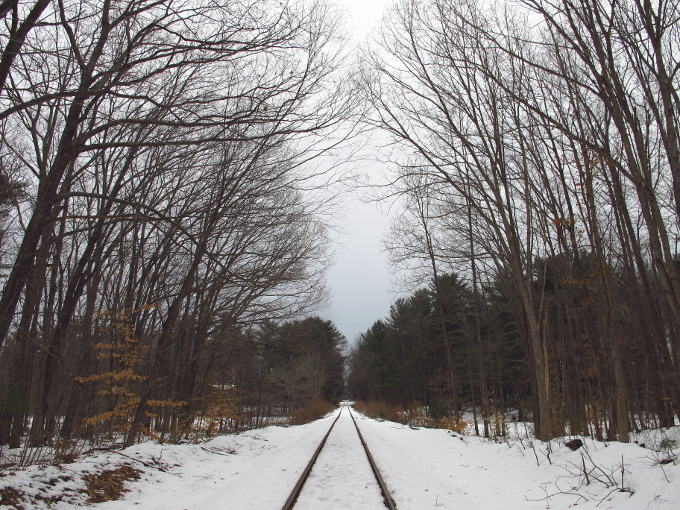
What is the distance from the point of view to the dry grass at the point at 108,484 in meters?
5.27

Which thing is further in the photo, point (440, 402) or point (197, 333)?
point (440, 402)

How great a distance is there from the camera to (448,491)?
245 inches

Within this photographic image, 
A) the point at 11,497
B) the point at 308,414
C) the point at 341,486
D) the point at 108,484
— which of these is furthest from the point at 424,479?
the point at 308,414

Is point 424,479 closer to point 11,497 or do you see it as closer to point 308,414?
point 11,497

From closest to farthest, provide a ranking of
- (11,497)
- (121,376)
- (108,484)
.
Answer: (11,497) → (108,484) → (121,376)

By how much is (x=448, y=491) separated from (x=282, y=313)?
26.3 feet

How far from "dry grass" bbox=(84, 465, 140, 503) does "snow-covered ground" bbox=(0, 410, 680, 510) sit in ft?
0.36

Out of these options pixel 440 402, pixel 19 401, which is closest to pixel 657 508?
pixel 19 401

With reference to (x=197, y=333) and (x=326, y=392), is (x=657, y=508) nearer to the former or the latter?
(x=197, y=333)

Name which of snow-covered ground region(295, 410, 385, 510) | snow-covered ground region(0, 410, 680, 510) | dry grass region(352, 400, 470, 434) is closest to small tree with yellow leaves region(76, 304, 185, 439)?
snow-covered ground region(0, 410, 680, 510)

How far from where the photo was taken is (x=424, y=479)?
7043mm

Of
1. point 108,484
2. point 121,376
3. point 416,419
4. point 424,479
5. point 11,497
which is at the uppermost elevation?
point 121,376

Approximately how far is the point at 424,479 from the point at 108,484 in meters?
4.93

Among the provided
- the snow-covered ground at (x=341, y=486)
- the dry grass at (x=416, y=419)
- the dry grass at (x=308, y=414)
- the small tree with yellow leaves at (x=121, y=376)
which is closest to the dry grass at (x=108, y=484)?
the small tree with yellow leaves at (x=121, y=376)
